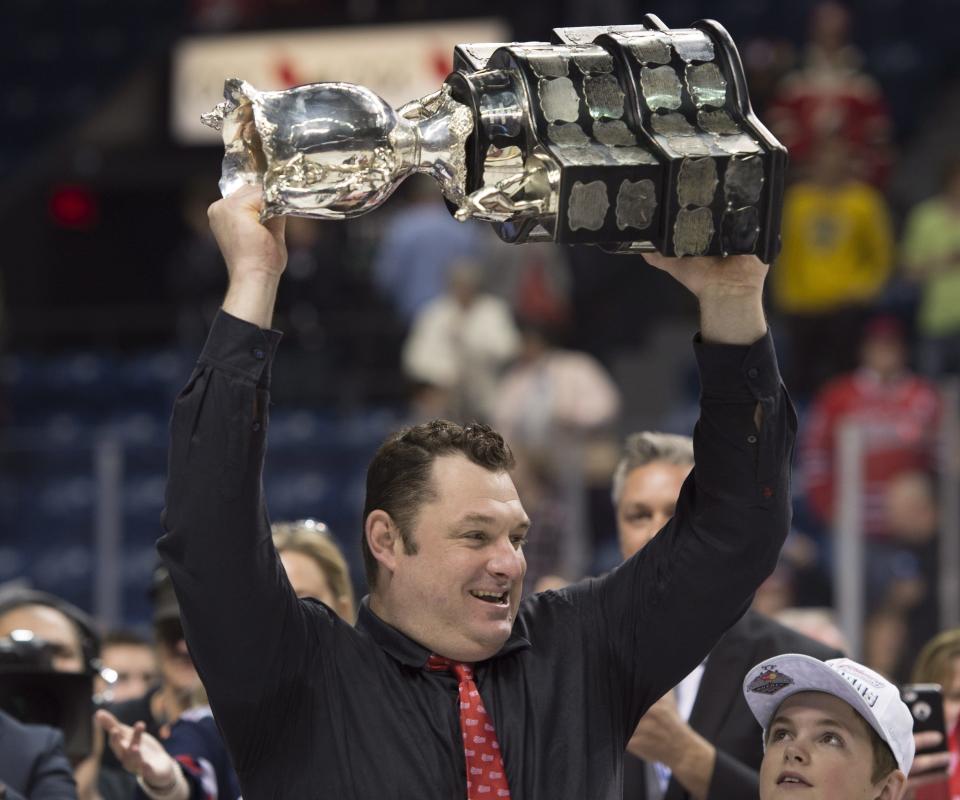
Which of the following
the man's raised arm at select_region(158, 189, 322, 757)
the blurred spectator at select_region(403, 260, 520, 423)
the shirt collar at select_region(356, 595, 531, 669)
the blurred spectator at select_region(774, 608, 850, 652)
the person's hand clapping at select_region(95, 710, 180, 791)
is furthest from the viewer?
the blurred spectator at select_region(403, 260, 520, 423)

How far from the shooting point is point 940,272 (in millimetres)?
10320

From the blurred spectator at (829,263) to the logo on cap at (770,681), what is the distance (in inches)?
265

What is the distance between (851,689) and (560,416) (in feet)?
20.2

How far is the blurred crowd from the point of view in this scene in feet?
19.0

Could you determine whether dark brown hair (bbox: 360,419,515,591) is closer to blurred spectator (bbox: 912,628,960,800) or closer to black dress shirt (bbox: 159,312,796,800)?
black dress shirt (bbox: 159,312,796,800)

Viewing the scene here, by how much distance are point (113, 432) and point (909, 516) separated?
6.20 meters

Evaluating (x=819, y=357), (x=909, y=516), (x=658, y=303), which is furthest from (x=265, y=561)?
(x=658, y=303)

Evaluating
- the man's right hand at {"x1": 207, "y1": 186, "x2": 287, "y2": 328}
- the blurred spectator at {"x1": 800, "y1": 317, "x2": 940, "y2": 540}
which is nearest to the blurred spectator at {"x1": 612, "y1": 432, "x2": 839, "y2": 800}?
the man's right hand at {"x1": 207, "y1": 186, "x2": 287, "y2": 328}

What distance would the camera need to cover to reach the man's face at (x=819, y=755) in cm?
351

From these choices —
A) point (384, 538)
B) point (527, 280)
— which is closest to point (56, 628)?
point (384, 538)

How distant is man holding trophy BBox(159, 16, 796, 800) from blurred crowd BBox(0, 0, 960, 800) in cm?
130

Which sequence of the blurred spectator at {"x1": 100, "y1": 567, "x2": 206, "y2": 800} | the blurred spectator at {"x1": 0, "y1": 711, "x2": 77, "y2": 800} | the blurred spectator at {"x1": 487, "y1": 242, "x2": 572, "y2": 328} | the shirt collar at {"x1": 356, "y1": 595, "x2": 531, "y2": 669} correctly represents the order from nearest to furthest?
the shirt collar at {"x1": 356, "y1": 595, "x2": 531, "y2": 669}
the blurred spectator at {"x1": 0, "y1": 711, "x2": 77, "y2": 800}
the blurred spectator at {"x1": 100, "y1": 567, "x2": 206, "y2": 800}
the blurred spectator at {"x1": 487, "y1": 242, "x2": 572, "y2": 328}

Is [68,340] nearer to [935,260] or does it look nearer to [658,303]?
[658,303]

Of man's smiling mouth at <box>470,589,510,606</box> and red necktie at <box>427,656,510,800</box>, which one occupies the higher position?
man's smiling mouth at <box>470,589,510,606</box>
